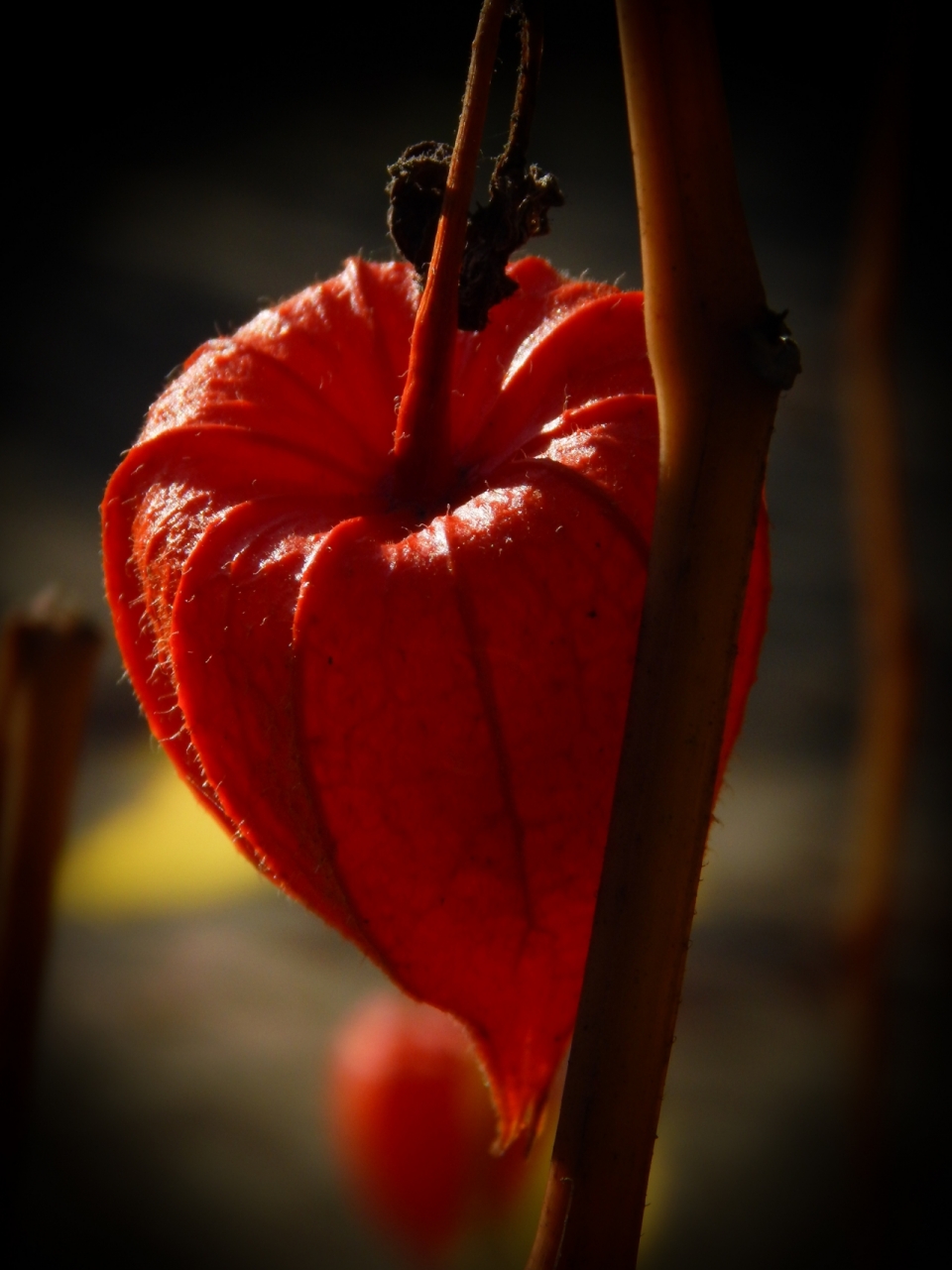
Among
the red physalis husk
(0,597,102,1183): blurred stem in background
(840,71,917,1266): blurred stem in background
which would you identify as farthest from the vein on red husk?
(840,71,917,1266): blurred stem in background

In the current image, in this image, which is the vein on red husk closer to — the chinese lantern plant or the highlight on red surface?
the chinese lantern plant

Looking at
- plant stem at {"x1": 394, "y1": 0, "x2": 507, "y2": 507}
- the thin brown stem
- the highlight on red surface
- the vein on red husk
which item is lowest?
the highlight on red surface

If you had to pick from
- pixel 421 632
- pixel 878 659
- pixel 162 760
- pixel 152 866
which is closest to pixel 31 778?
pixel 421 632

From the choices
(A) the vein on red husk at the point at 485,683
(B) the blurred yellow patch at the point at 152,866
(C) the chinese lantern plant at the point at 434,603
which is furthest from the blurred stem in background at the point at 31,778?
(B) the blurred yellow patch at the point at 152,866

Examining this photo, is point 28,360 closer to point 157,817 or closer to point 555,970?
point 157,817

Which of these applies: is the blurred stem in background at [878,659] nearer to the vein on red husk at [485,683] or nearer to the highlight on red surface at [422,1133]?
the highlight on red surface at [422,1133]

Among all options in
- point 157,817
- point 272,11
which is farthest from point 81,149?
point 157,817
